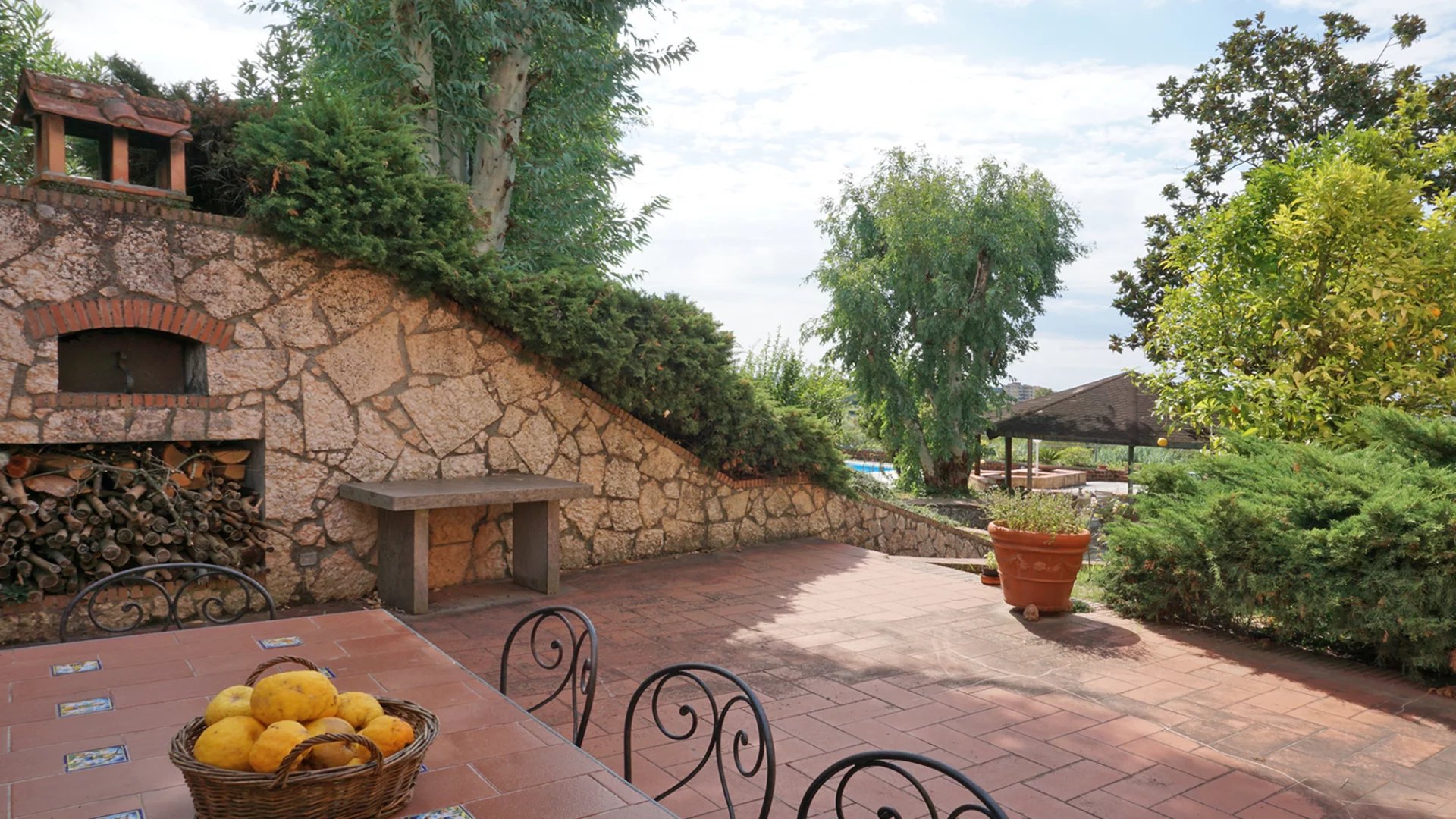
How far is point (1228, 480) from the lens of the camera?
19.0 feet

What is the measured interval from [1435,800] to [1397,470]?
7.78 ft

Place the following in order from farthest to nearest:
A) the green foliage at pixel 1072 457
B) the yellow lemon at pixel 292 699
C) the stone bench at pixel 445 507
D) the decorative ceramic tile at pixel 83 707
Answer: the green foliage at pixel 1072 457
the stone bench at pixel 445 507
the decorative ceramic tile at pixel 83 707
the yellow lemon at pixel 292 699

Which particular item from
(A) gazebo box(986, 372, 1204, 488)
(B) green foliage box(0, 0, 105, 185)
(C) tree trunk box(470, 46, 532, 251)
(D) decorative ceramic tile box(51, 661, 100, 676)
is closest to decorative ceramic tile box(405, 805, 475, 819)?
(D) decorative ceramic tile box(51, 661, 100, 676)

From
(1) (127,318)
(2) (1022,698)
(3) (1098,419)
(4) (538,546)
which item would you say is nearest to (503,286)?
(4) (538,546)

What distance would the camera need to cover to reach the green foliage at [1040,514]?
18.9 ft

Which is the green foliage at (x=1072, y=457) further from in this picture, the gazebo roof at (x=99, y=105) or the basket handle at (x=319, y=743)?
the basket handle at (x=319, y=743)

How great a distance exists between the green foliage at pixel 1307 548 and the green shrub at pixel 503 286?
348cm

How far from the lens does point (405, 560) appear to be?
5.84 metres

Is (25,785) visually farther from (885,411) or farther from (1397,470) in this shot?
(885,411)

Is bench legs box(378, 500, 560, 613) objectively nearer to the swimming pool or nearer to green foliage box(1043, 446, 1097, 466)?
the swimming pool


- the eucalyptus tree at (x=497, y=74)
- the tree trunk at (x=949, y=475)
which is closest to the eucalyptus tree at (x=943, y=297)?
the tree trunk at (x=949, y=475)

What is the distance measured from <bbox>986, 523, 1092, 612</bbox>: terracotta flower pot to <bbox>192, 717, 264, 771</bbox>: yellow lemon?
4.95 metres

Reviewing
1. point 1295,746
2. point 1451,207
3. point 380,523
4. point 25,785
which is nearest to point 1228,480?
point 1295,746

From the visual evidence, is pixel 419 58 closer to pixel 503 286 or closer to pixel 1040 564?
pixel 503 286
